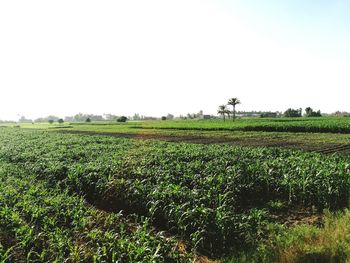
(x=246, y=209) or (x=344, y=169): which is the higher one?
(x=344, y=169)

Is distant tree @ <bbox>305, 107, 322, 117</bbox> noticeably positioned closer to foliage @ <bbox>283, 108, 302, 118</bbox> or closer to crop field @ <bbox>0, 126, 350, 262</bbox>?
foliage @ <bbox>283, 108, 302, 118</bbox>

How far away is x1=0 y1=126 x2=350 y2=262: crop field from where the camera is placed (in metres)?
4.60

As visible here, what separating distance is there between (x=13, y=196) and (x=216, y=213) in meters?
5.91

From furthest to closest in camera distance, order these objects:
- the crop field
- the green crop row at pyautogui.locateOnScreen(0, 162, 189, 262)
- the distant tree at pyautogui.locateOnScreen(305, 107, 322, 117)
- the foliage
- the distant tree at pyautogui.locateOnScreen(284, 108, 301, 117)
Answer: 1. the distant tree at pyautogui.locateOnScreen(284, 108, 301, 117)
2. the foliage
3. the distant tree at pyautogui.locateOnScreen(305, 107, 322, 117)
4. the crop field
5. the green crop row at pyautogui.locateOnScreen(0, 162, 189, 262)

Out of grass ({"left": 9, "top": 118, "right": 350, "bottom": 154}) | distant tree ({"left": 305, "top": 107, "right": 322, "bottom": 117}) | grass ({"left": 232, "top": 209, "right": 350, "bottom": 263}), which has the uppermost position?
distant tree ({"left": 305, "top": 107, "right": 322, "bottom": 117})

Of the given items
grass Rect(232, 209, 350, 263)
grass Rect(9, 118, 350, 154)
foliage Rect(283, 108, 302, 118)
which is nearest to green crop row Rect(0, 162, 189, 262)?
grass Rect(232, 209, 350, 263)

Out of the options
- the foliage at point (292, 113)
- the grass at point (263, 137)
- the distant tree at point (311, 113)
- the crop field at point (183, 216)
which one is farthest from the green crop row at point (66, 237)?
the foliage at point (292, 113)

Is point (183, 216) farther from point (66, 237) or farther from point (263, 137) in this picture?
point (263, 137)

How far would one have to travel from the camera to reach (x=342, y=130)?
34.0 meters

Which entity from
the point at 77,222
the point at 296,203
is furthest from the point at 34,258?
the point at 296,203

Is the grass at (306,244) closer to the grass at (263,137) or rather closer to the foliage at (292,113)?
the grass at (263,137)

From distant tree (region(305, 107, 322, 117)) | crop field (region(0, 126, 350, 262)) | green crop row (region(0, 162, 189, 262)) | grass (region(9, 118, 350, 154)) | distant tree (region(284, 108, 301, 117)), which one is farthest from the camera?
distant tree (region(284, 108, 301, 117))

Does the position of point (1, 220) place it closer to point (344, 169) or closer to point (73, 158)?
point (73, 158)

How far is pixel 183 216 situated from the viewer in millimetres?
5945
